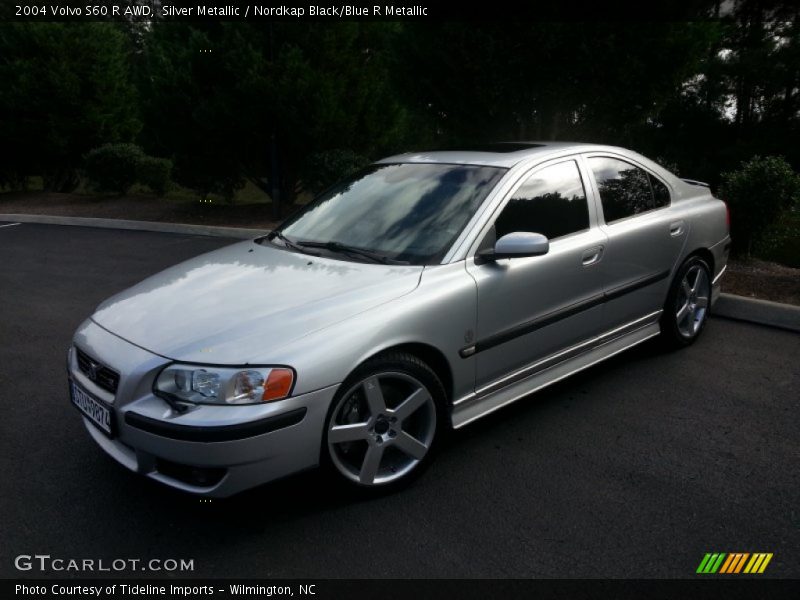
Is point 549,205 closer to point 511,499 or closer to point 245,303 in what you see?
point 511,499

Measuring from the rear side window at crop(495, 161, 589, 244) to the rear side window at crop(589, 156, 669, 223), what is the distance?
0.22m

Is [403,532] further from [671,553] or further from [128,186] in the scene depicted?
[128,186]

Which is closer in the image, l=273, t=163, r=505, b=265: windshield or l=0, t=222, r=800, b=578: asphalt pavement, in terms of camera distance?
l=0, t=222, r=800, b=578: asphalt pavement

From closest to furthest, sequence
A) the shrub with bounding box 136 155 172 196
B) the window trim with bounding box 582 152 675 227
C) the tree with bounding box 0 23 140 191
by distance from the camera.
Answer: the window trim with bounding box 582 152 675 227 → the shrub with bounding box 136 155 172 196 → the tree with bounding box 0 23 140 191

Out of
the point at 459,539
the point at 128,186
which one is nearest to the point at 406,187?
the point at 459,539

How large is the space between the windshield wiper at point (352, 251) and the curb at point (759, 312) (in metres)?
3.73

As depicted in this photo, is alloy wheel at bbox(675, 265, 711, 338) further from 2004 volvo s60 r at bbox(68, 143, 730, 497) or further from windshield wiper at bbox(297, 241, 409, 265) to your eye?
windshield wiper at bbox(297, 241, 409, 265)

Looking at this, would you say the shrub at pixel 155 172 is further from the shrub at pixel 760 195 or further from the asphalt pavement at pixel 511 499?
the shrub at pixel 760 195

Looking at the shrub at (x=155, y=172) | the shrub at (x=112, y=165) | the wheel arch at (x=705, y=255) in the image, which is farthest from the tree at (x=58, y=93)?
the wheel arch at (x=705, y=255)

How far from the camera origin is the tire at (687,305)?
504cm

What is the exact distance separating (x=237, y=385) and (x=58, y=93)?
58.3 ft

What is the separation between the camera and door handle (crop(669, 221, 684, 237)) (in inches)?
192

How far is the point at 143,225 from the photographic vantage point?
12734 millimetres

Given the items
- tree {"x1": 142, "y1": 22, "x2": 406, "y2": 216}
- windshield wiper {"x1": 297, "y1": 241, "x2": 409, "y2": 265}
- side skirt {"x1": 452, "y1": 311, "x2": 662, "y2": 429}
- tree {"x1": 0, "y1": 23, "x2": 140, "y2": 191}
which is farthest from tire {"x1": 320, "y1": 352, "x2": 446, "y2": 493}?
tree {"x1": 0, "y1": 23, "x2": 140, "y2": 191}
